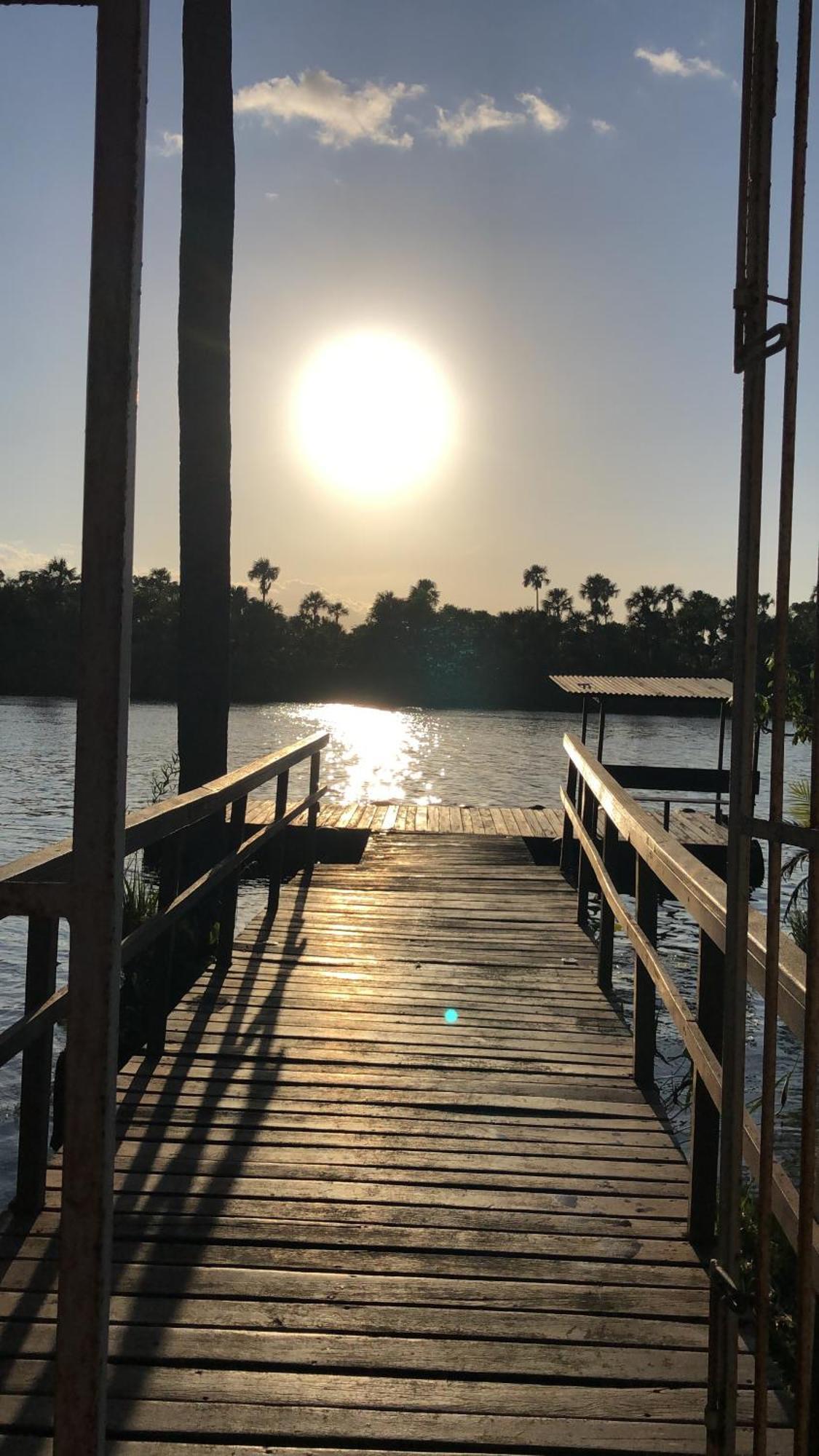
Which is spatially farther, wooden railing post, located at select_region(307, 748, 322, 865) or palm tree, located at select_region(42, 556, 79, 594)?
palm tree, located at select_region(42, 556, 79, 594)

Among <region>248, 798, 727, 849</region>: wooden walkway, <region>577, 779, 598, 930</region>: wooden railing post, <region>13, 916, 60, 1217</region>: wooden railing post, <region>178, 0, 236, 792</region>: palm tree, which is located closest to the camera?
<region>13, 916, 60, 1217</region>: wooden railing post

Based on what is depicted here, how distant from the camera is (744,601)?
74.5 inches

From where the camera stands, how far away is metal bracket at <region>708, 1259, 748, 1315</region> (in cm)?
188

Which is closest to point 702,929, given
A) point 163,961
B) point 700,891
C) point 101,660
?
point 700,891

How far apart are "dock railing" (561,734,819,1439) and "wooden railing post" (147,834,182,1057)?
1.69m

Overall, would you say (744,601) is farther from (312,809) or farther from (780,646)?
(312,809)

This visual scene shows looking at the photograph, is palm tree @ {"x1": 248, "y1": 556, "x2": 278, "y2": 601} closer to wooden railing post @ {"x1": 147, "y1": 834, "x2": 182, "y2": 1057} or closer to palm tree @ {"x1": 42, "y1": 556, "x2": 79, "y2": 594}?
palm tree @ {"x1": 42, "y1": 556, "x2": 79, "y2": 594}

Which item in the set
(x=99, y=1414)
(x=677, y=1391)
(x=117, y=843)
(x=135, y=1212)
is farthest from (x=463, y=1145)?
(x=117, y=843)

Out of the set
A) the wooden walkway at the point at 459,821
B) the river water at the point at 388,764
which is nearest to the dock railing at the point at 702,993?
Result: the river water at the point at 388,764

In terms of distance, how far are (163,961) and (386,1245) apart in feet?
5.30

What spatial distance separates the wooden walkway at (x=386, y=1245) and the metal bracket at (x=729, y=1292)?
56cm

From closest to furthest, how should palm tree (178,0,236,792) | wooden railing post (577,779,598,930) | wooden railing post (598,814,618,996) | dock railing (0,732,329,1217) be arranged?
dock railing (0,732,329,1217)
wooden railing post (598,814,618,996)
wooden railing post (577,779,598,930)
palm tree (178,0,236,792)

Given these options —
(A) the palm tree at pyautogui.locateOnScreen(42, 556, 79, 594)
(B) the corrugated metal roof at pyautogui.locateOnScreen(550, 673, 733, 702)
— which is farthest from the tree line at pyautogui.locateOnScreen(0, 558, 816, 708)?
(B) the corrugated metal roof at pyautogui.locateOnScreen(550, 673, 733, 702)

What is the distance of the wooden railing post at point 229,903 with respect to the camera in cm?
556
